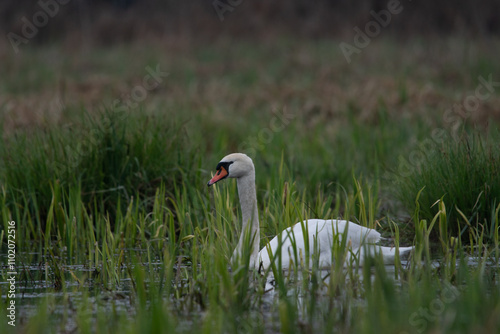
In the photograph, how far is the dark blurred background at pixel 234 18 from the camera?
22.5 m

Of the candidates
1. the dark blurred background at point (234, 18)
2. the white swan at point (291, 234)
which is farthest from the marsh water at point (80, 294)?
the dark blurred background at point (234, 18)

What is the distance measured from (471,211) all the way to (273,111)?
6447 millimetres

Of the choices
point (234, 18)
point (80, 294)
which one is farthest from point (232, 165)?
point (234, 18)

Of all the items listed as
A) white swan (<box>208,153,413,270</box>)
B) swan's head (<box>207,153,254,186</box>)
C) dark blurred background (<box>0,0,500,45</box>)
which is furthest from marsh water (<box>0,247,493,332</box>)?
dark blurred background (<box>0,0,500,45</box>)

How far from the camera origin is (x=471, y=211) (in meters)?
5.87

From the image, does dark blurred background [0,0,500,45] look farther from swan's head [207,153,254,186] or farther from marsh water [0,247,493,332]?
marsh water [0,247,493,332]

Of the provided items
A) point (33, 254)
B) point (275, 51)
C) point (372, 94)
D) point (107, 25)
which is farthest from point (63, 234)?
point (107, 25)

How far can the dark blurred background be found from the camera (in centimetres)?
2255

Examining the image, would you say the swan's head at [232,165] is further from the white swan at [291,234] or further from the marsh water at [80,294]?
the marsh water at [80,294]

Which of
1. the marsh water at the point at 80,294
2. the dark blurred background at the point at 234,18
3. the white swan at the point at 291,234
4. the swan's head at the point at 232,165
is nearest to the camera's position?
the marsh water at the point at 80,294

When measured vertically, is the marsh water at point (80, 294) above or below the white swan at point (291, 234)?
below

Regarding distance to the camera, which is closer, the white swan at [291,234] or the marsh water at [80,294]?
the marsh water at [80,294]

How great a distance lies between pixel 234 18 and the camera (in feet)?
84.2

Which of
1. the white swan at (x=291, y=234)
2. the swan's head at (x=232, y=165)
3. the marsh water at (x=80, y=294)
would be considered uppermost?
the swan's head at (x=232, y=165)
